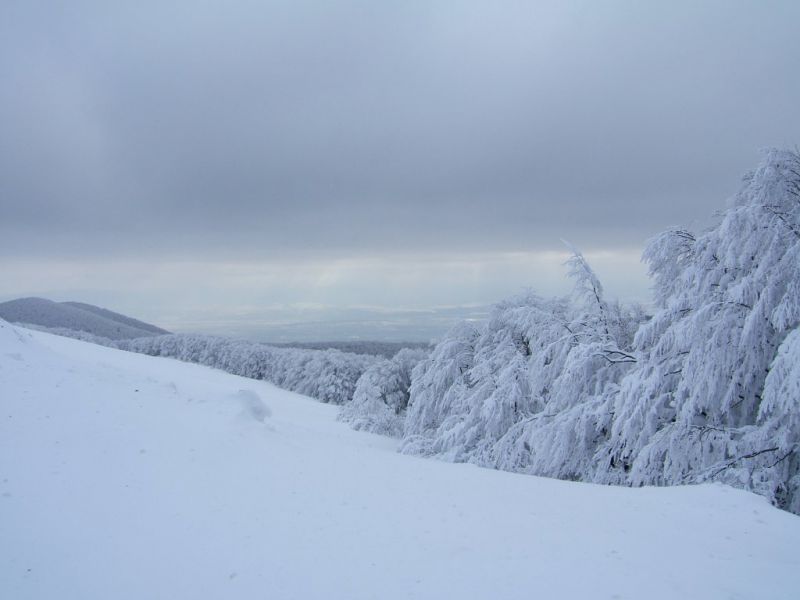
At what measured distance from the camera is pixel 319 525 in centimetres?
605

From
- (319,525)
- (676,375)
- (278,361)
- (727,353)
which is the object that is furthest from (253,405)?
(278,361)

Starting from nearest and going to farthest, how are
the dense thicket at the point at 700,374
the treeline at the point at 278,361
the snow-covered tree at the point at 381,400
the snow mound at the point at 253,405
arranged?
the dense thicket at the point at 700,374, the snow mound at the point at 253,405, the snow-covered tree at the point at 381,400, the treeline at the point at 278,361

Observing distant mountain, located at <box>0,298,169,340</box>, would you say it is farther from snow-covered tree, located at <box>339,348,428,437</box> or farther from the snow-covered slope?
the snow-covered slope

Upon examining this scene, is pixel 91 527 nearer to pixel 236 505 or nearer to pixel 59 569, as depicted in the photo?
pixel 59 569

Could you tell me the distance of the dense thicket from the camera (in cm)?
873

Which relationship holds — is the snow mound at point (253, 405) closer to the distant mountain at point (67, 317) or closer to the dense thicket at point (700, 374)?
the dense thicket at point (700, 374)

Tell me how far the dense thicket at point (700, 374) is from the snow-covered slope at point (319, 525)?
265 centimetres

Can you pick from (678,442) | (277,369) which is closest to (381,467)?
(678,442)

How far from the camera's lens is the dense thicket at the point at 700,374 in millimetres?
8727

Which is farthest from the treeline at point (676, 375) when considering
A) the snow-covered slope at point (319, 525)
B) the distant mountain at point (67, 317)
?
the distant mountain at point (67, 317)

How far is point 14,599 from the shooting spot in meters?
4.57

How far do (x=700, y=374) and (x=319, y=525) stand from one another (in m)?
7.49

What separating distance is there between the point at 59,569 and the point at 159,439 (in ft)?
10.8

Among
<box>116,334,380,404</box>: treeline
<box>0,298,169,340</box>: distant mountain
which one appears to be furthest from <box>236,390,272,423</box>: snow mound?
<box>0,298,169,340</box>: distant mountain
